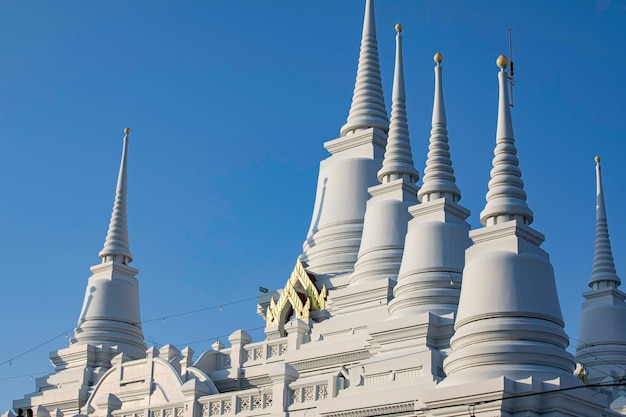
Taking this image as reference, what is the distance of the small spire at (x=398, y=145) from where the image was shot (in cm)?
4225

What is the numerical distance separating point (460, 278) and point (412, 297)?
1554 mm

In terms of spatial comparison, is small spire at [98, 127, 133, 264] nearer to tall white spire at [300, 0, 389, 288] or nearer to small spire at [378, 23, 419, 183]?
tall white spire at [300, 0, 389, 288]

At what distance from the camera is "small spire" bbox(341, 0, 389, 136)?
47.4 metres

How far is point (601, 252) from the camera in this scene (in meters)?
45.4

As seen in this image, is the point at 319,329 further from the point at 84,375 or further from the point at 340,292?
the point at 84,375

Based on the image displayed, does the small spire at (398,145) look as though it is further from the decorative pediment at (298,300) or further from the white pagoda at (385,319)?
the decorative pediment at (298,300)

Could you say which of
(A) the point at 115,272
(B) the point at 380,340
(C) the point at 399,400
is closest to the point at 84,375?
(A) the point at 115,272

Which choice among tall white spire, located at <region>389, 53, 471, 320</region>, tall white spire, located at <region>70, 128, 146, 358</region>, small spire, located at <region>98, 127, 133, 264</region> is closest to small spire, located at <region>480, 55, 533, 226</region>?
tall white spire, located at <region>389, 53, 471, 320</region>

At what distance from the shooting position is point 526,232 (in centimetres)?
3194

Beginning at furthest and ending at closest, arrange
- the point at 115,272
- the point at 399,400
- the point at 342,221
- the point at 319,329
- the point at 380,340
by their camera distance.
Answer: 1. the point at 115,272
2. the point at 342,221
3. the point at 319,329
4. the point at 380,340
5. the point at 399,400

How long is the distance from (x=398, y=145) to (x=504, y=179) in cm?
963

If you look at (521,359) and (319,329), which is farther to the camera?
A: (319,329)

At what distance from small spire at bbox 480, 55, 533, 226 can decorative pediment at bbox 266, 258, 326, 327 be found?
10.8 m

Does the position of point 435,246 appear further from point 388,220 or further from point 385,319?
point 388,220
